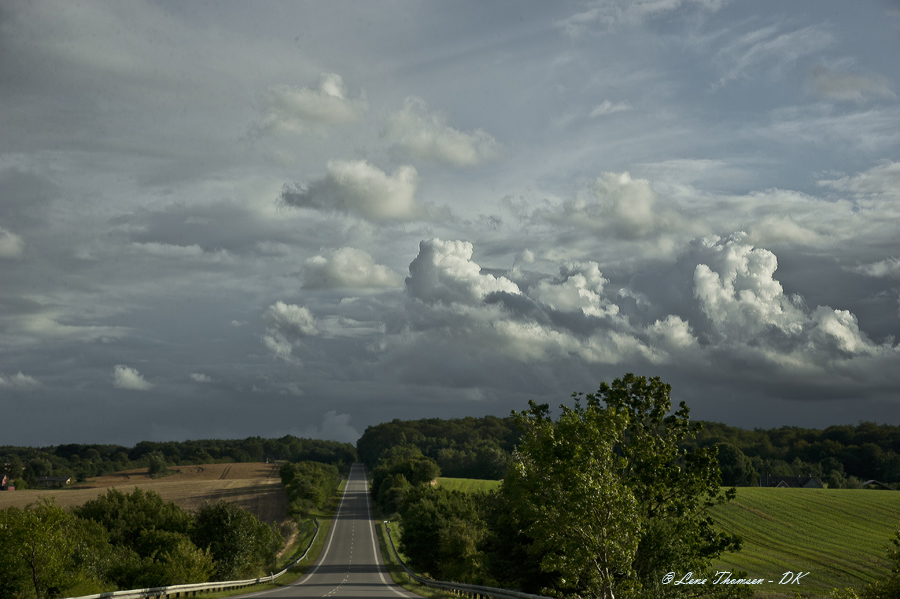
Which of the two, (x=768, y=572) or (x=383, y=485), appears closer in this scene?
(x=768, y=572)

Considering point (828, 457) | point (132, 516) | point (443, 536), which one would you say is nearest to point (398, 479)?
point (132, 516)

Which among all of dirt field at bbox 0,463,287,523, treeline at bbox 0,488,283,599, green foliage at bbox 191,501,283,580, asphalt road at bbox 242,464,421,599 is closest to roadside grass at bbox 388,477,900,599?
asphalt road at bbox 242,464,421,599

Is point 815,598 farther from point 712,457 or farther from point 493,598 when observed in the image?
point 493,598

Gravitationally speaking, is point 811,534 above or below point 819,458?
below

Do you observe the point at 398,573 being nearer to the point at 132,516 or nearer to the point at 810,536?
the point at 132,516

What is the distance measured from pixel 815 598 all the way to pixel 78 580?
1942 inches

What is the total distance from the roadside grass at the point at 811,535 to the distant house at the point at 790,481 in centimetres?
4247

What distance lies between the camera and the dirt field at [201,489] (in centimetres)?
12506

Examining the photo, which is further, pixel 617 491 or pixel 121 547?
pixel 121 547

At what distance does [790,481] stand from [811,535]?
88949mm

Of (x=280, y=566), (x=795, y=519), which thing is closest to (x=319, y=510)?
(x=280, y=566)

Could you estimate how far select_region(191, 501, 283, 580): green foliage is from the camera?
5816 cm

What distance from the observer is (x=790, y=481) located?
16775 cm

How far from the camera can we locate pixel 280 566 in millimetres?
77812
